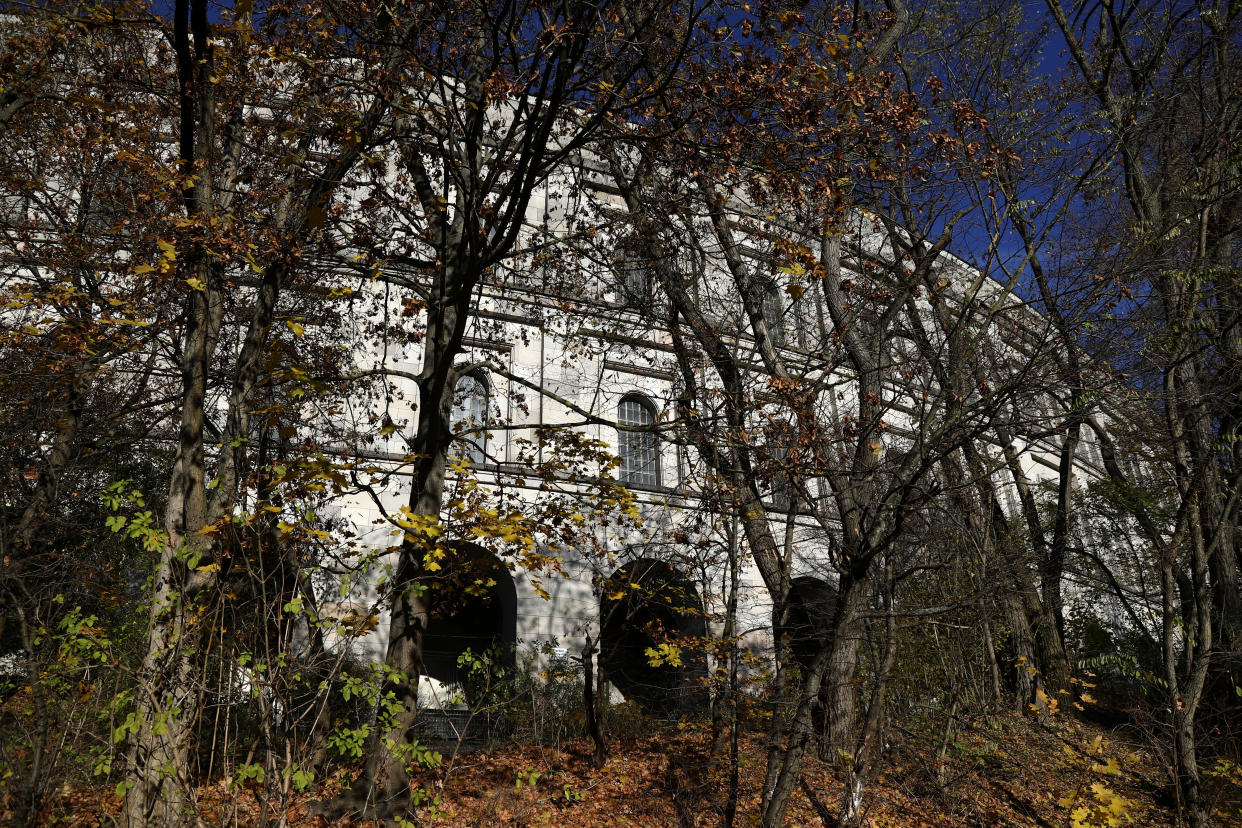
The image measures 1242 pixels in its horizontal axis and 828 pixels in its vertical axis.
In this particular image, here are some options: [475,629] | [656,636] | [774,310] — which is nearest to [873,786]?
[656,636]

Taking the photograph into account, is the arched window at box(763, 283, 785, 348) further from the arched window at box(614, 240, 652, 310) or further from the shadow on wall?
the shadow on wall

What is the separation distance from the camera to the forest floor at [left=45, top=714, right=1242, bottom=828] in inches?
327

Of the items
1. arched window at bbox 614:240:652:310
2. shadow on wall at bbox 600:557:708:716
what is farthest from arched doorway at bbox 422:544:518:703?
arched window at bbox 614:240:652:310

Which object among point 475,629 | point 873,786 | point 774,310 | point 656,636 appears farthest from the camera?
point 475,629

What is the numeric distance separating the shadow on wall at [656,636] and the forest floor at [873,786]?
3.65ft

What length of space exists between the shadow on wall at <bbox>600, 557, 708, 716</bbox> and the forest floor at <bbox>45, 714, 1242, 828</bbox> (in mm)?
1114

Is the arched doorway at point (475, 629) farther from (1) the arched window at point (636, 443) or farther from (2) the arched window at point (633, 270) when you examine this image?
(2) the arched window at point (633, 270)

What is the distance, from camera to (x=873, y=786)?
890 centimetres

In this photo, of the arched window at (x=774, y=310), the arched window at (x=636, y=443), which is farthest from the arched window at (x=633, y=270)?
the arched window at (x=636, y=443)

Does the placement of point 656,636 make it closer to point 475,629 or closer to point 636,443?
point 636,443

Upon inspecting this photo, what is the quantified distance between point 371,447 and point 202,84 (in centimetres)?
976

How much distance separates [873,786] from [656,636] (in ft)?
8.97

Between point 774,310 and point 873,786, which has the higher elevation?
point 774,310

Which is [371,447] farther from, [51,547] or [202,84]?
[202,84]
